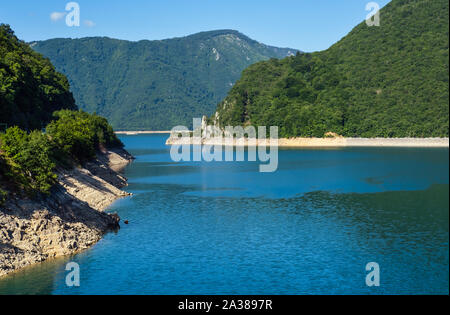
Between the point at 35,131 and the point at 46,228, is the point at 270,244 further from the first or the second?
the point at 35,131

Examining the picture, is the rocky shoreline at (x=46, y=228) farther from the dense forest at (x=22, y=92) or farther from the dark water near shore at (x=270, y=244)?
the dense forest at (x=22, y=92)

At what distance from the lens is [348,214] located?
75.6m

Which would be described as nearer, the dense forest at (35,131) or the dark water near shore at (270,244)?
the dark water near shore at (270,244)

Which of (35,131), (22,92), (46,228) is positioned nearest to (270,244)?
(46,228)

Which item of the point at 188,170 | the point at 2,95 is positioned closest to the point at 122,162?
Result: the point at 188,170

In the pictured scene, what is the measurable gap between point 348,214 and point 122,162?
Answer: 112656 mm

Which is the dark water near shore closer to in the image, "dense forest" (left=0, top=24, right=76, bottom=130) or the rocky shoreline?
the rocky shoreline

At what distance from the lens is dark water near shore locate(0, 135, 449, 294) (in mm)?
43344

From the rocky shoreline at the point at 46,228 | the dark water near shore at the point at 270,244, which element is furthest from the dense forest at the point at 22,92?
A: the rocky shoreline at the point at 46,228

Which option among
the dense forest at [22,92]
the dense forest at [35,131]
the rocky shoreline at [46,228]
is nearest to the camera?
the rocky shoreline at [46,228]

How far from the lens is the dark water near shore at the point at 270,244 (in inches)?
1706

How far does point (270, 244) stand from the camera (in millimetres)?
58062

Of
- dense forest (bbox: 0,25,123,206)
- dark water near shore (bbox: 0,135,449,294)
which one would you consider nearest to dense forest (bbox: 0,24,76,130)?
dense forest (bbox: 0,25,123,206)
